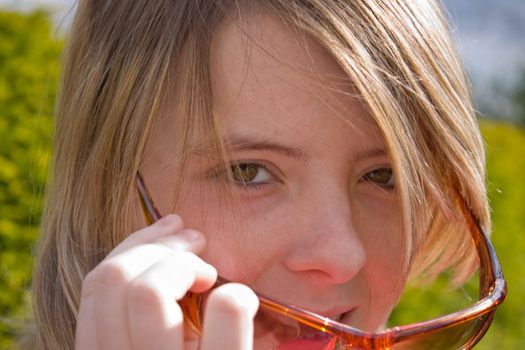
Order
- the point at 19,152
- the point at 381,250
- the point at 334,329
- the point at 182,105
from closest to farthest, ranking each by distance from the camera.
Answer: the point at 334,329, the point at 182,105, the point at 381,250, the point at 19,152

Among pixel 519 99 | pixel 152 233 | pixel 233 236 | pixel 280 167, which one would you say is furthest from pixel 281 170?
pixel 519 99

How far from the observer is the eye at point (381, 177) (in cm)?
171

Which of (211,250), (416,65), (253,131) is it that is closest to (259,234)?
(211,250)

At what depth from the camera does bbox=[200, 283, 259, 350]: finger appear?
4.09 feet

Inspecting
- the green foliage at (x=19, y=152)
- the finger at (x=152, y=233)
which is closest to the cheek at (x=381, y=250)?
the finger at (x=152, y=233)

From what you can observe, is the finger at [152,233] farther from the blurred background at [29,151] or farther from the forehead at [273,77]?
the blurred background at [29,151]

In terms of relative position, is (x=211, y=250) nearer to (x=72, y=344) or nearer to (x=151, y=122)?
(x=151, y=122)

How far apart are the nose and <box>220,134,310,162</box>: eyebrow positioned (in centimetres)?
8

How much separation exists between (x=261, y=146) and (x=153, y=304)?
45 centimetres

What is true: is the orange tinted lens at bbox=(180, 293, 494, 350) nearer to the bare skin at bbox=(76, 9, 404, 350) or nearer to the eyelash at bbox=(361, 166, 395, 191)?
the bare skin at bbox=(76, 9, 404, 350)

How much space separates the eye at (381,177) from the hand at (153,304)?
47 cm

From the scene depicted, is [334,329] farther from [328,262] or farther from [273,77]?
[273,77]

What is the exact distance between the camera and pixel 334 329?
1.39m

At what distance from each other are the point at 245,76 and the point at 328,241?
356mm
